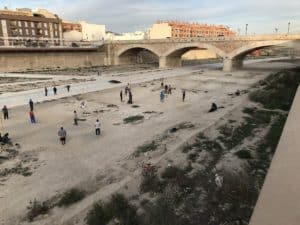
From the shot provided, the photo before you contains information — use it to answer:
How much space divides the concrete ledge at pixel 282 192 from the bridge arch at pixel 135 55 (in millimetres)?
68763

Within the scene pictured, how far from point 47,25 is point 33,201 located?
312ft

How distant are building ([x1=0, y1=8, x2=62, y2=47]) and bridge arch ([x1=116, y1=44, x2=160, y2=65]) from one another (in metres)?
18.7

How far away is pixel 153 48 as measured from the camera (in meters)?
76.6

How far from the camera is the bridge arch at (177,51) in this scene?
65.5 m

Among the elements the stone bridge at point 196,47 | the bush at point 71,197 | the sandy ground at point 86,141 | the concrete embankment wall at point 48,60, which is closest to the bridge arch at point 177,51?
the stone bridge at point 196,47

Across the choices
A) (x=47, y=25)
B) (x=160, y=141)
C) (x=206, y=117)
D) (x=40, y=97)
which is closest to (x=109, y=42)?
(x=47, y=25)

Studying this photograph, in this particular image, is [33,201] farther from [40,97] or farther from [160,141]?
[40,97]

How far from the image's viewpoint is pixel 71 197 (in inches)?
492

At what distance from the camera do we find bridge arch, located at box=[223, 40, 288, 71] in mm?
56206

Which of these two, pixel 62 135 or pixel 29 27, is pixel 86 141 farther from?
pixel 29 27

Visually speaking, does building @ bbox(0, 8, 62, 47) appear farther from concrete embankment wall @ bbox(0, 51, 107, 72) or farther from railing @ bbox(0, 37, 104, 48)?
concrete embankment wall @ bbox(0, 51, 107, 72)

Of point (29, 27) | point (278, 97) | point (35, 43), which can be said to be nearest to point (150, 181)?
point (278, 97)

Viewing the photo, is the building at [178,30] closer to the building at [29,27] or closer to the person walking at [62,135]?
the building at [29,27]

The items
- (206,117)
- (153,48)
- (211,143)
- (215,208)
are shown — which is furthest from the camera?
(153,48)
